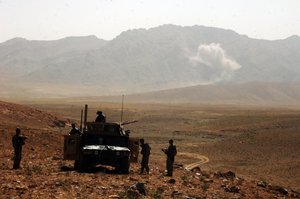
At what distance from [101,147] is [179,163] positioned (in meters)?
13.0

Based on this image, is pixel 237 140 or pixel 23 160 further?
pixel 237 140

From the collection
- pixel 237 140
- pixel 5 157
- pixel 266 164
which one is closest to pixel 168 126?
pixel 237 140

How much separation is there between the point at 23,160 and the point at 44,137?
8566 millimetres

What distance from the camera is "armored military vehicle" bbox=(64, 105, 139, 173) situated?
1847cm

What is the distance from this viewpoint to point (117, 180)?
1700 centimetres

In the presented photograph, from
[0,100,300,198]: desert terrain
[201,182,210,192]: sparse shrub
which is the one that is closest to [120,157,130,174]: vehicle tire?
[0,100,300,198]: desert terrain

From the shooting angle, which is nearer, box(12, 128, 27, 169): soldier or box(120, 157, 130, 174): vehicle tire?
box(12, 128, 27, 169): soldier

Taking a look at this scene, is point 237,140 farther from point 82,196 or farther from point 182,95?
point 182,95

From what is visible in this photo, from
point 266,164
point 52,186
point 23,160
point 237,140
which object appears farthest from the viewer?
point 237,140

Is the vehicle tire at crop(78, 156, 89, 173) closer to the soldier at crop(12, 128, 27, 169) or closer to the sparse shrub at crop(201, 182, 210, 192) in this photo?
the soldier at crop(12, 128, 27, 169)

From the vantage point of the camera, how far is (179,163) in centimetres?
3109

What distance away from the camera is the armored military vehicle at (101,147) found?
1847 centimetres

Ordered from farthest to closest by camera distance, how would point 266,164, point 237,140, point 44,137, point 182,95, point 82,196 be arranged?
point 182,95 → point 237,140 → point 266,164 → point 44,137 → point 82,196

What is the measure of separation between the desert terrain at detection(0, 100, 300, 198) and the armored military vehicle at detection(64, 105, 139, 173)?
1.45ft
